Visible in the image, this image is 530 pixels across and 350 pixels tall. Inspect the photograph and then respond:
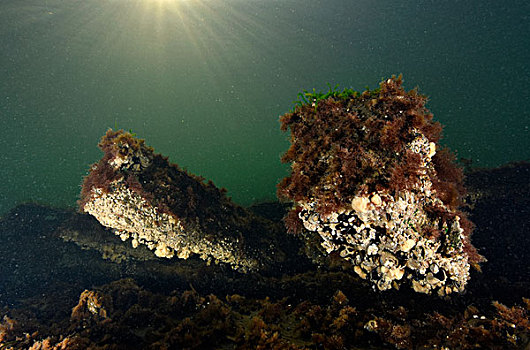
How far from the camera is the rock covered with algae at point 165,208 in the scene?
168 inches

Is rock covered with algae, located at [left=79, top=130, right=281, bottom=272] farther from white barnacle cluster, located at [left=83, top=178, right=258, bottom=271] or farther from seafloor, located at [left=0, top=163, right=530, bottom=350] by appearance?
seafloor, located at [left=0, top=163, right=530, bottom=350]

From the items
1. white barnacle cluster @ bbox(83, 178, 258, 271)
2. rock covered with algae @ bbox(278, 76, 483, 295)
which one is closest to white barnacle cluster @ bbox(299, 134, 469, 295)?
rock covered with algae @ bbox(278, 76, 483, 295)

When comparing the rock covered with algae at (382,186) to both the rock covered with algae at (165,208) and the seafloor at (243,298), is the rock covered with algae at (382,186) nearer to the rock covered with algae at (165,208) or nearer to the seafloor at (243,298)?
the seafloor at (243,298)

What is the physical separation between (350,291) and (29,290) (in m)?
9.33

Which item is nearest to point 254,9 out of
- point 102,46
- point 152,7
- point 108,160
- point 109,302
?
point 152,7

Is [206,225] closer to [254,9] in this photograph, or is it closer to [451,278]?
[451,278]

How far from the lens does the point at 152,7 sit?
27.6 meters

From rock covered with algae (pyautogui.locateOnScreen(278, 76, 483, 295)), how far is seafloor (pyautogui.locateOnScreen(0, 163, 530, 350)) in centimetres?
55

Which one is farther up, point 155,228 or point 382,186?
point 382,186

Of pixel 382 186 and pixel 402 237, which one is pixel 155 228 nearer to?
pixel 382 186

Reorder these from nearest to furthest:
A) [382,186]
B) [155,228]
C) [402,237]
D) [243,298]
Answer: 1. [382,186]
2. [402,237]
3. [243,298]
4. [155,228]

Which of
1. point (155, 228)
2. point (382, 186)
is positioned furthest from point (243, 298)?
point (382, 186)

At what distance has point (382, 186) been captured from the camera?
2.62 m

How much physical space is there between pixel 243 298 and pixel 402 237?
3.03m
